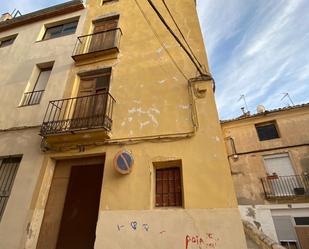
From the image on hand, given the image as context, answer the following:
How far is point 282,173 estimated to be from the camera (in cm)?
1311

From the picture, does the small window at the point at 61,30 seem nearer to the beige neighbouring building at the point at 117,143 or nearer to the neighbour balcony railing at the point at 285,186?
the beige neighbouring building at the point at 117,143

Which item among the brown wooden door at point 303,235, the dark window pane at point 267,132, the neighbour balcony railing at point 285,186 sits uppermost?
the dark window pane at point 267,132

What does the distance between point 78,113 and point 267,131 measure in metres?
14.0

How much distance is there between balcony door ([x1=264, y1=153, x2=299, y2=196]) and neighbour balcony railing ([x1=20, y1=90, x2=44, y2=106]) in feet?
47.8

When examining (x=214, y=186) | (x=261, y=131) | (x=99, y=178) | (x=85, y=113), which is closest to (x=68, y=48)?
(x=85, y=113)

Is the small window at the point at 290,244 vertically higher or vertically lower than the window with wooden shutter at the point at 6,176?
lower

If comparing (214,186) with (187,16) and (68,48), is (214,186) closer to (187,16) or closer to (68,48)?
(187,16)

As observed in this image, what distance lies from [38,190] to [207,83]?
5.59 m

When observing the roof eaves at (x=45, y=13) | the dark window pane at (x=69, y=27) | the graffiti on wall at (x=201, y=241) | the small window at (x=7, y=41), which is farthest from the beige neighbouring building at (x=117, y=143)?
the small window at (x=7, y=41)

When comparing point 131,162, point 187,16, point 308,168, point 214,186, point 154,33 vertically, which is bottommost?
point 214,186

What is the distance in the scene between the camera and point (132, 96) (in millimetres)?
6039

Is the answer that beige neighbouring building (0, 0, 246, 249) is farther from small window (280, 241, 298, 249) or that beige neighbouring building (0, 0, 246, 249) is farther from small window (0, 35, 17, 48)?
small window (280, 241, 298, 249)

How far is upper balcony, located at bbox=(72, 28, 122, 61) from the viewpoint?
7.14 metres

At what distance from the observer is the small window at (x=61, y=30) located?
29.3 ft
